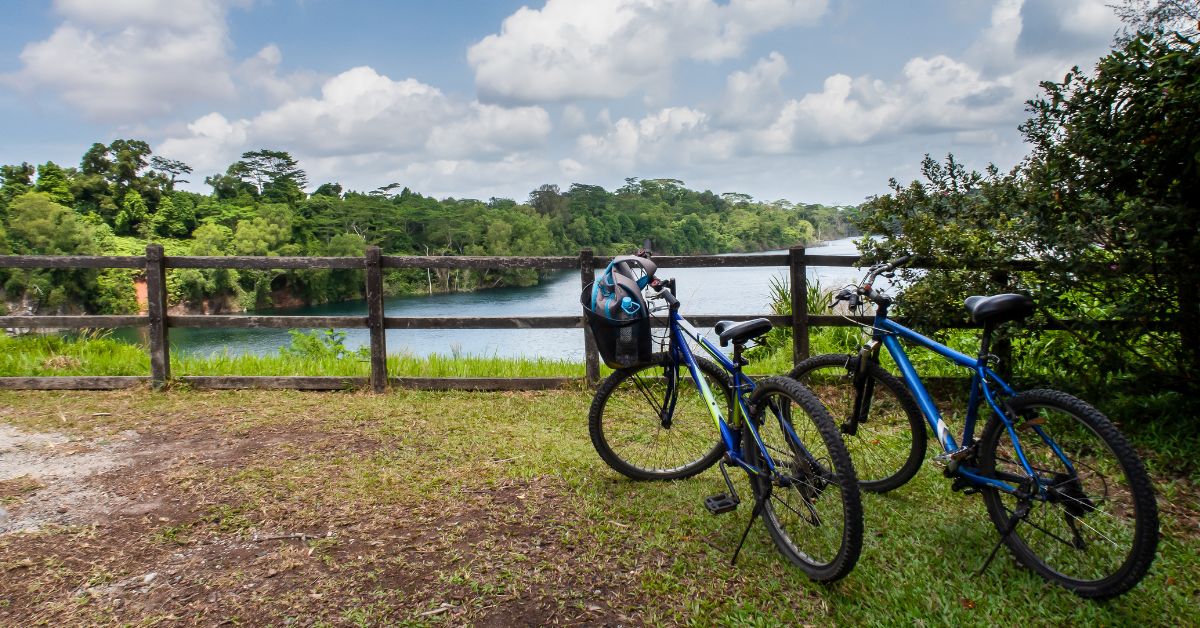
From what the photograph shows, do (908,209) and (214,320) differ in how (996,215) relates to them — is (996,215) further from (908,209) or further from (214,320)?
(214,320)

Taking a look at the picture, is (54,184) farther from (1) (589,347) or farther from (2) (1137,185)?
(2) (1137,185)

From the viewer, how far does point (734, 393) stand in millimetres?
3287

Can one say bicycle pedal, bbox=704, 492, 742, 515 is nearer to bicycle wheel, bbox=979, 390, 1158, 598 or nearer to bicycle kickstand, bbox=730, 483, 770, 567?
bicycle kickstand, bbox=730, 483, 770, 567

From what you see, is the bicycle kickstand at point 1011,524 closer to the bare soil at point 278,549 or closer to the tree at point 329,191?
the bare soil at point 278,549

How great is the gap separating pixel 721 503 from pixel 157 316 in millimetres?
5369

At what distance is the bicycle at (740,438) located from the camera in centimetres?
276

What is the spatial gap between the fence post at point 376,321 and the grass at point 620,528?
72 cm

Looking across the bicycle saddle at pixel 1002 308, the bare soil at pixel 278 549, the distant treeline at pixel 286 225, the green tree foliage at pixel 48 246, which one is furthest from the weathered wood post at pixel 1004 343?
the green tree foliage at pixel 48 246

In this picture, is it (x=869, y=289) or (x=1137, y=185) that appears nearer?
(x=869, y=289)

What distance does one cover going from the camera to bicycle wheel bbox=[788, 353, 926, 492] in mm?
3432

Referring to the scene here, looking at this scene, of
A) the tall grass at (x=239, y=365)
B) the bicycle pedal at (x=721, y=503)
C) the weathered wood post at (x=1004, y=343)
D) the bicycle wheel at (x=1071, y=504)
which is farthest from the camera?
the tall grass at (x=239, y=365)

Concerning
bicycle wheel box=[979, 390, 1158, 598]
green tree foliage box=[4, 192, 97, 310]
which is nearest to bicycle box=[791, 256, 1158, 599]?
bicycle wheel box=[979, 390, 1158, 598]

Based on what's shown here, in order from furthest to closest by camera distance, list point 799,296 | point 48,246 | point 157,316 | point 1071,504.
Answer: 1. point 48,246
2. point 157,316
3. point 799,296
4. point 1071,504

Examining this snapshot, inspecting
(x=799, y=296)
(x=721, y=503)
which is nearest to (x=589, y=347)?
(x=799, y=296)
